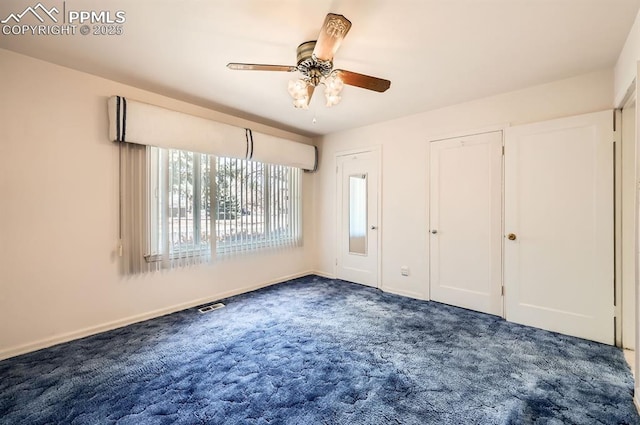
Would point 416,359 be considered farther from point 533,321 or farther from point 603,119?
point 603,119

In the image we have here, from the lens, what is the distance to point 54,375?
1.98m

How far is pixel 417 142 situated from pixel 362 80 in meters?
1.89

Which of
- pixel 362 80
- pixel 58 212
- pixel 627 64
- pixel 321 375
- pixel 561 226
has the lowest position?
pixel 321 375

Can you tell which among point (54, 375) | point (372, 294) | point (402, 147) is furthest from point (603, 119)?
point (54, 375)

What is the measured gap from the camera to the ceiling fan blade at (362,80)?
2.03m

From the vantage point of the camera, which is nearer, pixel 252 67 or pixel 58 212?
pixel 252 67

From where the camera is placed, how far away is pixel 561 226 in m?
2.64

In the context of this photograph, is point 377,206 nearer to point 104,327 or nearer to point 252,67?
point 252,67

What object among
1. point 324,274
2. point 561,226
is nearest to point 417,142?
point 561,226

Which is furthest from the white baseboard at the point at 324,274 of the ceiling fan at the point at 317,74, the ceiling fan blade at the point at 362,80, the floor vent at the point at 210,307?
the ceiling fan blade at the point at 362,80


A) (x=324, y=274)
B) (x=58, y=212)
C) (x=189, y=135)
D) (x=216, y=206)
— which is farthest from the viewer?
(x=324, y=274)

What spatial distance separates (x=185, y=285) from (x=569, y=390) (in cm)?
367

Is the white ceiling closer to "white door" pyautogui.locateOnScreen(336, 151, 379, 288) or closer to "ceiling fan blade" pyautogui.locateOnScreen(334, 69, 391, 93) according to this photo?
"ceiling fan blade" pyautogui.locateOnScreen(334, 69, 391, 93)

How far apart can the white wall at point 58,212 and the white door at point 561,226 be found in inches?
159
